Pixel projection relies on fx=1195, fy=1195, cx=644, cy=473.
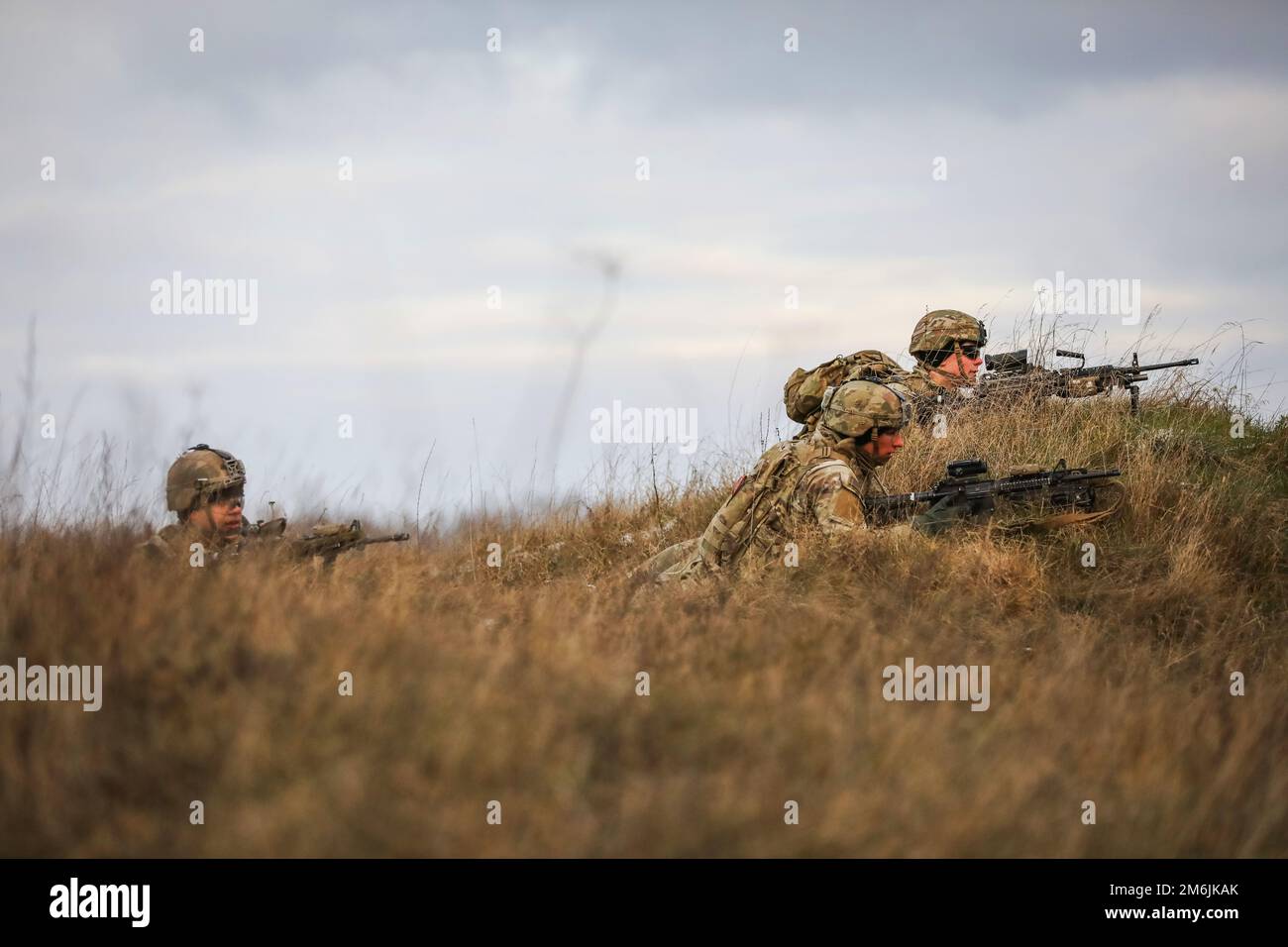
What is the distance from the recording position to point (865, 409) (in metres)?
8.22

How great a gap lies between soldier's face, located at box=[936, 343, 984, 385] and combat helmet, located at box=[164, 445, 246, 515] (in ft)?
22.9

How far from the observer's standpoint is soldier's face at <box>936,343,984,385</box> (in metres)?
11.6

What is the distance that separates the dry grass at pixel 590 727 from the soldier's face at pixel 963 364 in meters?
4.81

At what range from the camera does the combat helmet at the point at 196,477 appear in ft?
24.1

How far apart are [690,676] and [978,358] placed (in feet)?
26.2

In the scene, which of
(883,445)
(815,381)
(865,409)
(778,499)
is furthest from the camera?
(815,381)

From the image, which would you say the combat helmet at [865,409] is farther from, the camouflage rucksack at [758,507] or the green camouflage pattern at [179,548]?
the green camouflage pattern at [179,548]

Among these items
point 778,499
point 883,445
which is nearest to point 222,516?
point 778,499

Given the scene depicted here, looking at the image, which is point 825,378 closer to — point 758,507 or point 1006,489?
point 758,507

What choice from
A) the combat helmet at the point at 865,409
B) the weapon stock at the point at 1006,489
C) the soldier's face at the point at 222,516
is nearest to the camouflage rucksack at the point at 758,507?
the combat helmet at the point at 865,409

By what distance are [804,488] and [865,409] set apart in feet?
2.27

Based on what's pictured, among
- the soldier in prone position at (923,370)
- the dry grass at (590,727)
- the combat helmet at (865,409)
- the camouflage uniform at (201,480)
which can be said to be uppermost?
the soldier in prone position at (923,370)
